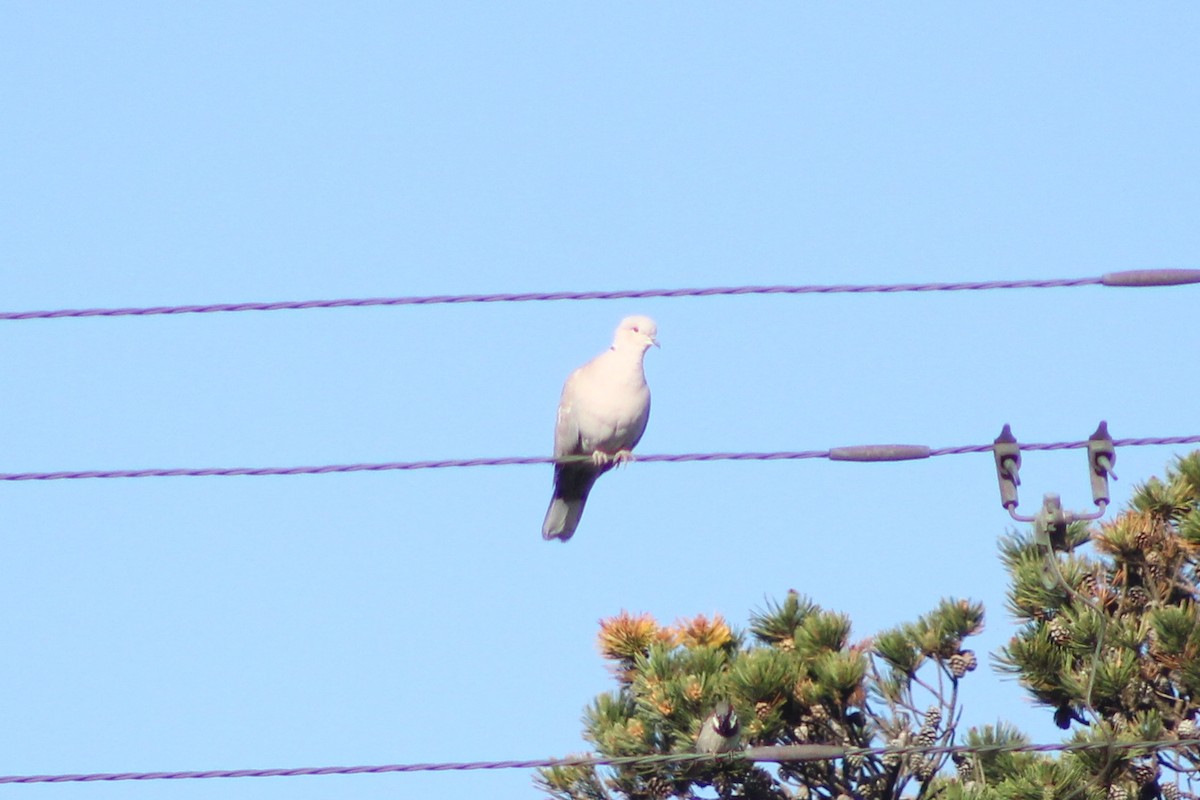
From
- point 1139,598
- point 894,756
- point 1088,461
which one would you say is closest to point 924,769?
point 894,756

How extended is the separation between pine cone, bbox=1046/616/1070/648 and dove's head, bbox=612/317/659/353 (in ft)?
6.98

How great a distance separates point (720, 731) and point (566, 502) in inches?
48.3

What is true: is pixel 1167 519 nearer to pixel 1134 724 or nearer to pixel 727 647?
pixel 1134 724

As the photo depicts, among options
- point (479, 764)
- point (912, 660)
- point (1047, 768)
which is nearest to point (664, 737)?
point (912, 660)

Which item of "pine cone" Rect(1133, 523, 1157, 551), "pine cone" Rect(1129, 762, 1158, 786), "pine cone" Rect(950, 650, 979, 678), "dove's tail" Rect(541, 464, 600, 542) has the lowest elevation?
"pine cone" Rect(1129, 762, 1158, 786)

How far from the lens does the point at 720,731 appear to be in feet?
28.9

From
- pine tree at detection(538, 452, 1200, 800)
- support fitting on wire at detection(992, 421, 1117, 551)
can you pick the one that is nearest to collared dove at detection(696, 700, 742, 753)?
pine tree at detection(538, 452, 1200, 800)

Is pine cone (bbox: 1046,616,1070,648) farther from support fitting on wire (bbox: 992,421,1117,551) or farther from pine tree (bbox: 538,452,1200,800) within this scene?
support fitting on wire (bbox: 992,421,1117,551)

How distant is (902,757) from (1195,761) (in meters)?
1.31

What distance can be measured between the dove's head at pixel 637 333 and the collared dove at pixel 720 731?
1.70 meters

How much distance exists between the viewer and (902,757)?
8.96 m

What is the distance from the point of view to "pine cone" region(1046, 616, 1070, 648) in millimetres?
8594

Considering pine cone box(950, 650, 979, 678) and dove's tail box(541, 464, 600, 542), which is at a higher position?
dove's tail box(541, 464, 600, 542)

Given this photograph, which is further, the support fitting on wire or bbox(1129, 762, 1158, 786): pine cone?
bbox(1129, 762, 1158, 786): pine cone
